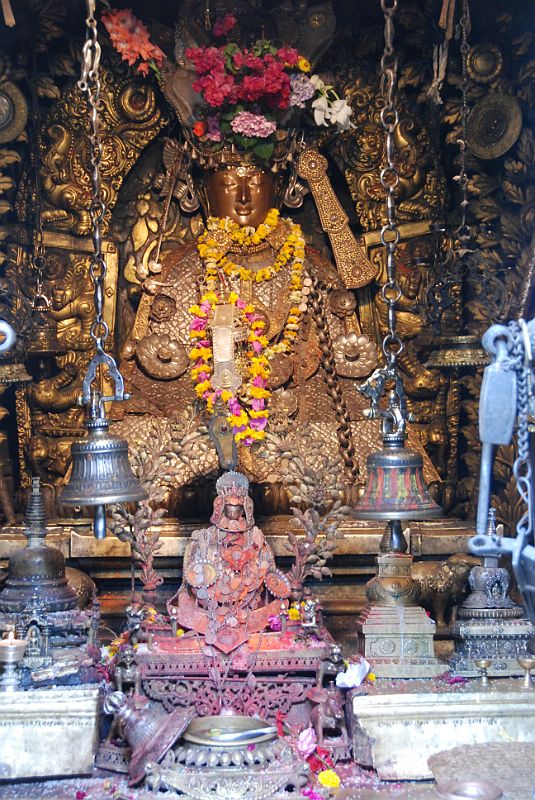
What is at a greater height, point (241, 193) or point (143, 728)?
point (241, 193)

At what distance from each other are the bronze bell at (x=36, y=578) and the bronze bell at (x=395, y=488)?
1440 millimetres

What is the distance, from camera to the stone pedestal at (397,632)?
6.32m

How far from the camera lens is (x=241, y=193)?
9.23 m

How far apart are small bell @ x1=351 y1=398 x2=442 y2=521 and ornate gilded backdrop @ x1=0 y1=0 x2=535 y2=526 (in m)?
2.19

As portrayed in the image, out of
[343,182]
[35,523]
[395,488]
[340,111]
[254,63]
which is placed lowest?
[35,523]

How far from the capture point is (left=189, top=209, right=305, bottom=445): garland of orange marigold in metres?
8.20

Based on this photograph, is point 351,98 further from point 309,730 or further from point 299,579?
point 309,730

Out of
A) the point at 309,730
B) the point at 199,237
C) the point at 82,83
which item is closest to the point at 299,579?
the point at 309,730

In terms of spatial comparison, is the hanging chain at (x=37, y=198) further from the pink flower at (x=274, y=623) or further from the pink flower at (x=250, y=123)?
the pink flower at (x=274, y=623)

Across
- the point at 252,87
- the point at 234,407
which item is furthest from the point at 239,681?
the point at 252,87

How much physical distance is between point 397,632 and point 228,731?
938 mm

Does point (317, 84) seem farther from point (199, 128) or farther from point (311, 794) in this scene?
point (311, 794)

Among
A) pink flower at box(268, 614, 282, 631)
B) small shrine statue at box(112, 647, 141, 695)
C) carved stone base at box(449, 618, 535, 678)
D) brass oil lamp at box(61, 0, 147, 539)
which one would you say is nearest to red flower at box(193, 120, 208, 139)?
brass oil lamp at box(61, 0, 147, 539)

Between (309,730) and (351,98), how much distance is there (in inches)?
190
